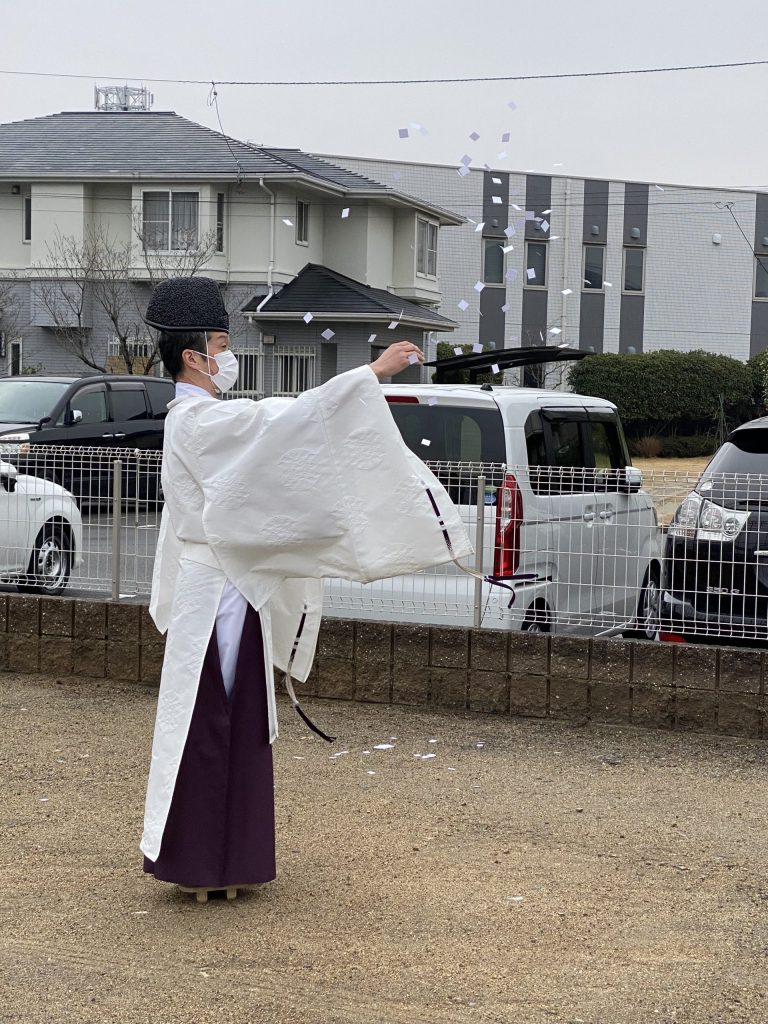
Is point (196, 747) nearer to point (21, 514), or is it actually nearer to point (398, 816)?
point (398, 816)

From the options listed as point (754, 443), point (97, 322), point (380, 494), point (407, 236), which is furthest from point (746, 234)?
point (380, 494)

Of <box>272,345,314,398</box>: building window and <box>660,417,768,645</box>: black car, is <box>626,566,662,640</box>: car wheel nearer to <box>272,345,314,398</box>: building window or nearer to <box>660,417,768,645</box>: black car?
<box>660,417,768,645</box>: black car

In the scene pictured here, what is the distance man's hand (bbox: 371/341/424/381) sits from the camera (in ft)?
13.8

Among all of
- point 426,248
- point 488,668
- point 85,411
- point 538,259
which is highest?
point 538,259

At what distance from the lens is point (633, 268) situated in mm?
48656

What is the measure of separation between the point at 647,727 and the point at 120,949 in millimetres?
3670

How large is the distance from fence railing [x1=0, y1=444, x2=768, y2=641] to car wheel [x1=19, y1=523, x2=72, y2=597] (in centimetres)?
58

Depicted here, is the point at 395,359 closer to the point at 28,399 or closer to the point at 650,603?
the point at 650,603

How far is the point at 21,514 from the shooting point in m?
8.45

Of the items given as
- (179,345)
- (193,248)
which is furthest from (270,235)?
(179,345)

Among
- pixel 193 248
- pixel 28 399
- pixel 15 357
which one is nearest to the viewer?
pixel 28 399

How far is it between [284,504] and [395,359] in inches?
23.5

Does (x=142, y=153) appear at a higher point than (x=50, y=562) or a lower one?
higher

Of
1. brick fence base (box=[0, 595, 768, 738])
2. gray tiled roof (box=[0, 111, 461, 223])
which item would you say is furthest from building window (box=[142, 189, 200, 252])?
brick fence base (box=[0, 595, 768, 738])
